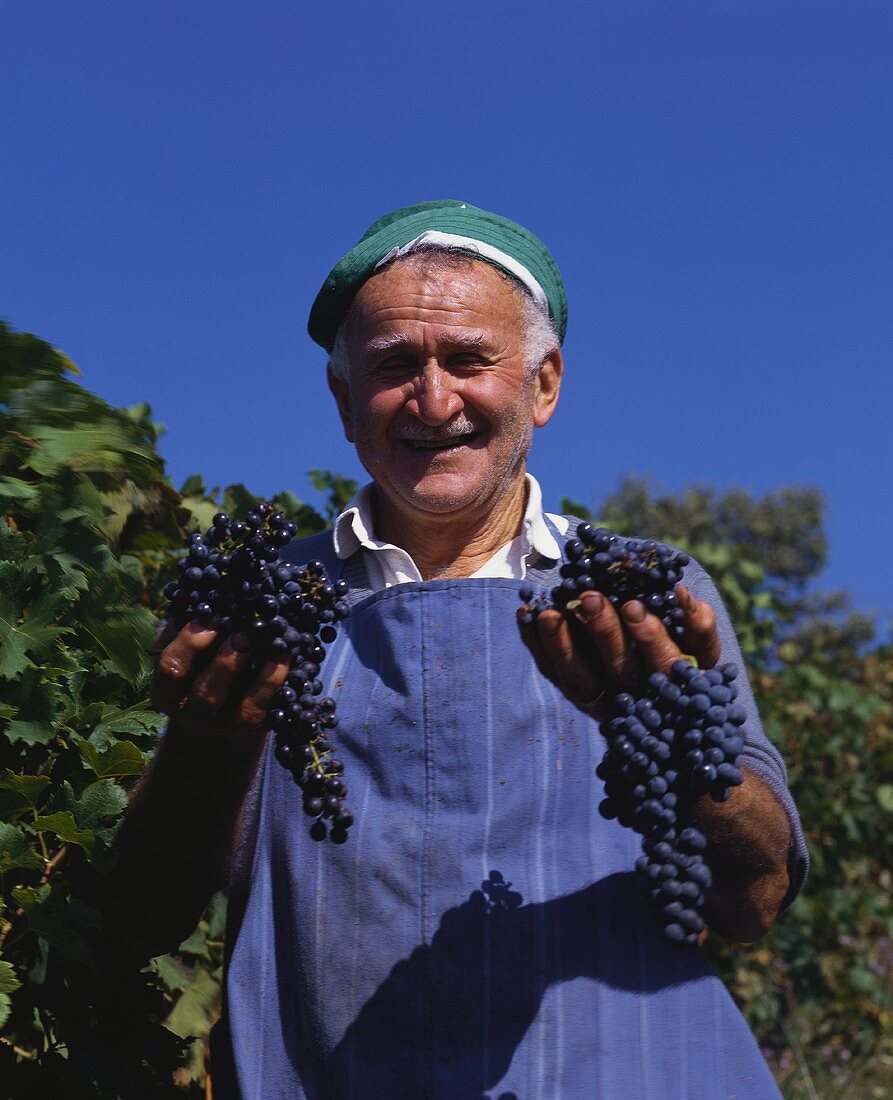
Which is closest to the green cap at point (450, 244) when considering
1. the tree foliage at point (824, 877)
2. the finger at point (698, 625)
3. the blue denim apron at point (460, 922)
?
the blue denim apron at point (460, 922)

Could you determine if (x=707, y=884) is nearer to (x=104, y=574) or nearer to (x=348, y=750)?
(x=348, y=750)

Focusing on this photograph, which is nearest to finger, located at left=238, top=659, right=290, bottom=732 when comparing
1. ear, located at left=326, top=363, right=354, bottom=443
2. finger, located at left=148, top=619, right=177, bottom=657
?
finger, located at left=148, top=619, right=177, bottom=657

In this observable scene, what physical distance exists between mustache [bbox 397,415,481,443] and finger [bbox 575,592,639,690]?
0.83 meters

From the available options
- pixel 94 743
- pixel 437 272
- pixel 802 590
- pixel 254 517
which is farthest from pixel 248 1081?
pixel 802 590

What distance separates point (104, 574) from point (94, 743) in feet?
0.99

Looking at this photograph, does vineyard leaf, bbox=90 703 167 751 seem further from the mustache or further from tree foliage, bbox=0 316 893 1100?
the mustache

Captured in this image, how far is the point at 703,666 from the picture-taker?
1.86 metres

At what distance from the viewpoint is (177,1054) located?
2.37 m

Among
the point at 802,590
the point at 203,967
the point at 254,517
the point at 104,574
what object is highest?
the point at 802,590

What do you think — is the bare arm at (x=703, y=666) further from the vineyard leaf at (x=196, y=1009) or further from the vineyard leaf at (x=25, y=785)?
the vineyard leaf at (x=196, y=1009)

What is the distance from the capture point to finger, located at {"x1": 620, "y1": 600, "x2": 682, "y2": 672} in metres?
1.73

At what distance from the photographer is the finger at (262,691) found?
1.82 m

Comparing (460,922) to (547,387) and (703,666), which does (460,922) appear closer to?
(703,666)

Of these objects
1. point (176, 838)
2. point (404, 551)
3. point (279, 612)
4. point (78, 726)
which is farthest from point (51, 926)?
point (404, 551)
